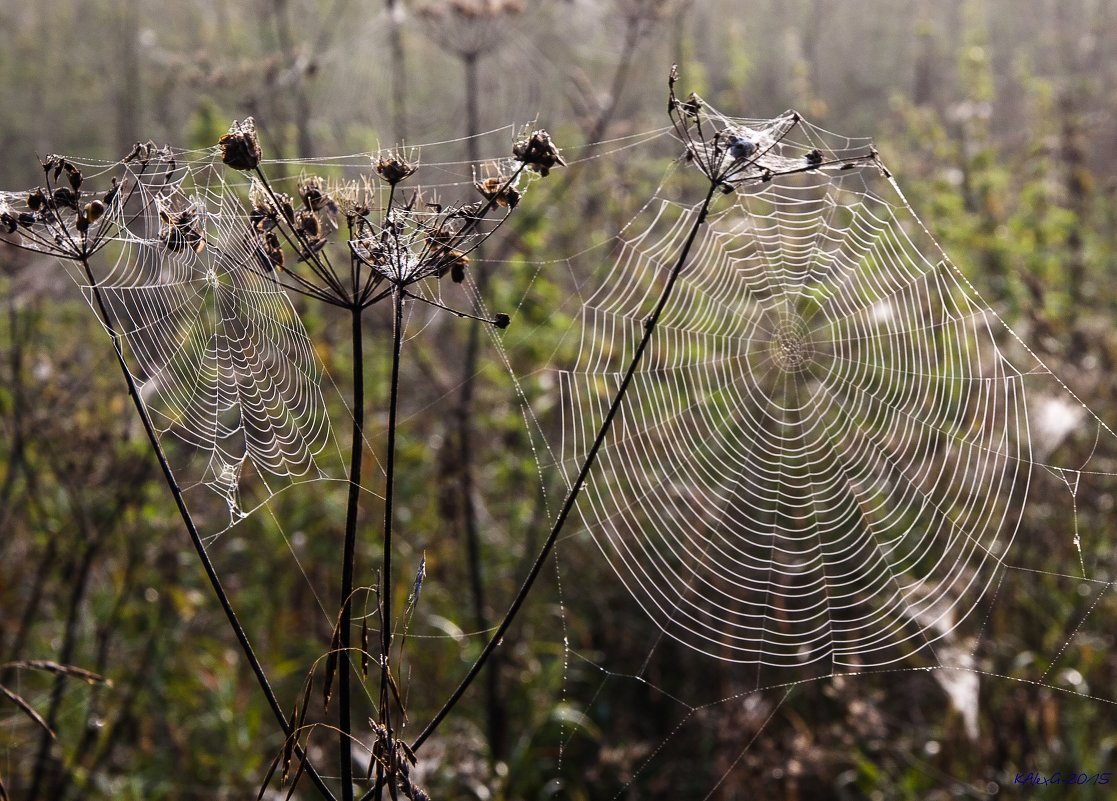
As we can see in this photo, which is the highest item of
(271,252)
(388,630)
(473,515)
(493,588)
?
(271,252)

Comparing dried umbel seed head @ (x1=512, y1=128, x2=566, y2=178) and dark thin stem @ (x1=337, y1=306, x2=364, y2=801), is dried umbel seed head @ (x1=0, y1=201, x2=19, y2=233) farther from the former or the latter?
dried umbel seed head @ (x1=512, y1=128, x2=566, y2=178)

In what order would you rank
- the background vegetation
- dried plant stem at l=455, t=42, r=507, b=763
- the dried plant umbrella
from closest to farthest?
the background vegetation < dried plant stem at l=455, t=42, r=507, b=763 < the dried plant umbrella

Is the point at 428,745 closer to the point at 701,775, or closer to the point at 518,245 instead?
the point at 701,775

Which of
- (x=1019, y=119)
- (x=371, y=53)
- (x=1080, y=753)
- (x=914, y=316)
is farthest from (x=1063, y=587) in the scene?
(x=1019, y=119)

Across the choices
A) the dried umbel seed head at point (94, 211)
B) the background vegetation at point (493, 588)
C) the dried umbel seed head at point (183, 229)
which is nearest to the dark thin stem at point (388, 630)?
the dried umbel seed head at point (183, 229)

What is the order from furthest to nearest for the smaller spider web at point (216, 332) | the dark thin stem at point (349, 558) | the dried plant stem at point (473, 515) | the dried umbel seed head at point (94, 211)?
the dried plant stem at point (473, 515) → the smaller spider web at point (216, 332) → the dried umbel seed head at point (94, 211) → the dark thin stem at point (349, 558)

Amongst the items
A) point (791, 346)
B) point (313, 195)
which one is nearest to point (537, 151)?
point (313, 195)

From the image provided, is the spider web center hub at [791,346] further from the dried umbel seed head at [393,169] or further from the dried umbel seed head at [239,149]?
the dried umbel seed head at [239,149]

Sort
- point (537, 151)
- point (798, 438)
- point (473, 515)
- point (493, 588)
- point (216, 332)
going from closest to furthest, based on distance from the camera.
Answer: point (537, 151) → point (216, 332) → point (473, 515) → point (798, 438) → point (493, 588)

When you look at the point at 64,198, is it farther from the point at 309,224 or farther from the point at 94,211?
the point at 309,224

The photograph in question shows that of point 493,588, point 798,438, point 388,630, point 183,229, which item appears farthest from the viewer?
point 493,588

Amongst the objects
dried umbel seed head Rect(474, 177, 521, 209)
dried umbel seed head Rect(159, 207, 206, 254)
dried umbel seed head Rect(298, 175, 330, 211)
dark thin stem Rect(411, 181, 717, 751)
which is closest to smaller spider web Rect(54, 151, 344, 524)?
dried umbel seed head Rect(159, 207, 206, 254)
